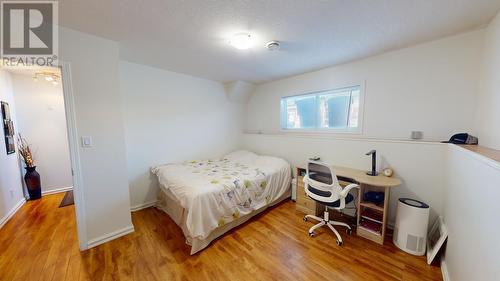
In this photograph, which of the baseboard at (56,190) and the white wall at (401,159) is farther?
the baseboard at (56,190)

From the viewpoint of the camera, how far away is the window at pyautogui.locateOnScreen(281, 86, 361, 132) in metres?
2.78

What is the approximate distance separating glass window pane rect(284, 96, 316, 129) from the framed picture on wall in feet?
15.5

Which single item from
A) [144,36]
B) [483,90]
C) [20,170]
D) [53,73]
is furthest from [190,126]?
[483,90]

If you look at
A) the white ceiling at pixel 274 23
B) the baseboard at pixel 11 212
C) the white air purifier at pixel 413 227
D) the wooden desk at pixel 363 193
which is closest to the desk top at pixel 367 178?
the wooden desk at pixel 363 193

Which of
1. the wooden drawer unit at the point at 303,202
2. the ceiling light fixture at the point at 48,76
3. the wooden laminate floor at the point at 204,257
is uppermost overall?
the ceiling light fixture at the point at 48,76

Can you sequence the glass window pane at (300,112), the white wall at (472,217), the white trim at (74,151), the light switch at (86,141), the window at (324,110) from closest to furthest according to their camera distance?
the white wall at (472,217), the white trim at (74,151), the light switch at (86,141), the window at (324,110), the glass window pane at (300,112)

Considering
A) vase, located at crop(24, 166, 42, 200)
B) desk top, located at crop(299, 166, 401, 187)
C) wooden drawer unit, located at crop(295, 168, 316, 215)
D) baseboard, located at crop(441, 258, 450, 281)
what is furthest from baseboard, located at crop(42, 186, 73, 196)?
baseboard, located at crop(441, 258, 450, 281)

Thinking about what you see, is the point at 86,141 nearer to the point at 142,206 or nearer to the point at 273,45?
the point at 142,206

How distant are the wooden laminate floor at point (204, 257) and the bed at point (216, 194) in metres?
0.20

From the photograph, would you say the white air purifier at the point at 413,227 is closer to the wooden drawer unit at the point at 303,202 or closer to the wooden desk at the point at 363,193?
the wooden desk at the point at 363,193

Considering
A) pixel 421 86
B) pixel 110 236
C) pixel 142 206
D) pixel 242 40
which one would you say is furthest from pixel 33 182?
pixel 421 86

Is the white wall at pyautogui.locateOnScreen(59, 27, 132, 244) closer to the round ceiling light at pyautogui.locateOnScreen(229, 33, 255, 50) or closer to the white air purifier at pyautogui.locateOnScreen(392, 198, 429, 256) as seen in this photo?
the round ceiling light at pyautogui.locateOnScreen(229, 33, 255, 50)

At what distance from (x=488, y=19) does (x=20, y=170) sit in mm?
6770

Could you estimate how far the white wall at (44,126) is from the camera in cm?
316
